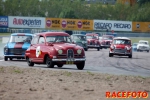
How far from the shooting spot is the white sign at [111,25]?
78562 mm

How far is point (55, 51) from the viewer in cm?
2198

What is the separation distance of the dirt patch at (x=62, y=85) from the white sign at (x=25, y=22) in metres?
54.8

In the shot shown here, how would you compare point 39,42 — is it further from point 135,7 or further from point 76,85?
point 135,7

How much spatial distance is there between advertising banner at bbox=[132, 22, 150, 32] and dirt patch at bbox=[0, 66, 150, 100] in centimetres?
6400

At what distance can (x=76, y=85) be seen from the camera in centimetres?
1427

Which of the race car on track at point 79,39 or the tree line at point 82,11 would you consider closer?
the race car on track at point 79,39

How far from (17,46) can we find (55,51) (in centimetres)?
774

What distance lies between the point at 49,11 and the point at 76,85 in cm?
8710

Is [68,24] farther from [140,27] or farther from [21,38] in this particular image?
[21,38]

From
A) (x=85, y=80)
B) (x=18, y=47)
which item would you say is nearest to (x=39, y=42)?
(x=18, y=47)

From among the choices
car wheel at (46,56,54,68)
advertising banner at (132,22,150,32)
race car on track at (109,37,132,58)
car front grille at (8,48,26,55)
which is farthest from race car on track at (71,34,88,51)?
advertising banner at (132,22,150,32)

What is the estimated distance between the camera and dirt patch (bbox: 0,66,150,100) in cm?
1225

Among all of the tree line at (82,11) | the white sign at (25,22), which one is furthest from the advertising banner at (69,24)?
the tree line at (82,11)

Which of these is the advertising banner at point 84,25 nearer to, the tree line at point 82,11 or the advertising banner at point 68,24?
the advertising banner at point 68,24
